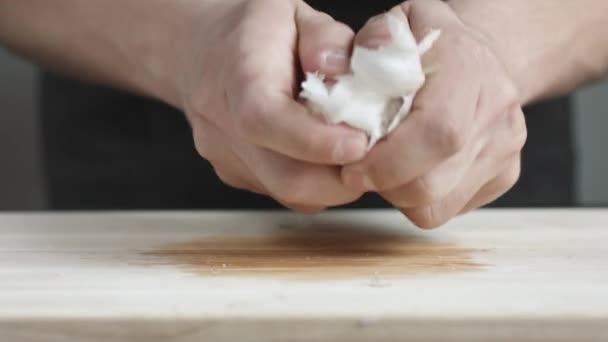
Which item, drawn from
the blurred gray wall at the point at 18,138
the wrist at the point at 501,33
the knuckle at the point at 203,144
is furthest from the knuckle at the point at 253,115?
the blurred gray wall at the point at 18,138

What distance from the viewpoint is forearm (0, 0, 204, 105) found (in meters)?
0.70

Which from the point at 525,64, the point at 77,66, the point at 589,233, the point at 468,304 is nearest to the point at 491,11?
the point at 525,64

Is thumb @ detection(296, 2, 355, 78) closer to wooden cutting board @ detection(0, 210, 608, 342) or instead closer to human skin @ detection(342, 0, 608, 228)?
human skin @ detection(342, 0, 608, 228)

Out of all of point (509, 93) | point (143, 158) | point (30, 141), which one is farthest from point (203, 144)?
point (30, 141)

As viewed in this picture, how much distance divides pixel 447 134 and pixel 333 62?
0.09 m

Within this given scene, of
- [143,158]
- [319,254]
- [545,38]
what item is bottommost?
[143,158]

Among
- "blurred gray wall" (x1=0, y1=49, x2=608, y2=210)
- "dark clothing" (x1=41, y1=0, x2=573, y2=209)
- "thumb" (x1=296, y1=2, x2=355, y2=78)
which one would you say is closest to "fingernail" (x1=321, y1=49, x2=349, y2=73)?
"thumb" (x1=296, y1=2, x2=355, y2=78)

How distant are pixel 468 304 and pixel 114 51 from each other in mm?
481

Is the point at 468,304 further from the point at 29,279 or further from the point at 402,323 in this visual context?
the point at 29,279

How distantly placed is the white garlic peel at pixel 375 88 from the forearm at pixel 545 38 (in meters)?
0.15

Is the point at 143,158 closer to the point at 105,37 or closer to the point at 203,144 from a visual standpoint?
the point at 105,37

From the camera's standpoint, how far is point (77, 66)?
824 millimetres

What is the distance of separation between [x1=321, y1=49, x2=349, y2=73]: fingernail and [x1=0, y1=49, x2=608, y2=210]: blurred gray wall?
2.94 ft

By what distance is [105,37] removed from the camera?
77 cm
